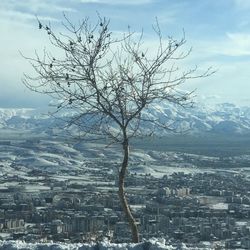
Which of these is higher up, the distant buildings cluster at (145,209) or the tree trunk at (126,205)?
the tree trunk at (126,205)

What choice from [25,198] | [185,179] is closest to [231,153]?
[185,179]

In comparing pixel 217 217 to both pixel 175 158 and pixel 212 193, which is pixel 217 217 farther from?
pixel 175 158

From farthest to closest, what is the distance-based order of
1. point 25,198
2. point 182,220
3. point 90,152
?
point 90,152 < point 25,198 < point 182,220

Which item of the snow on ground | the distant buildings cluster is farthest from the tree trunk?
the distant buildings cluster

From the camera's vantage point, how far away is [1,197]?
44.9 m

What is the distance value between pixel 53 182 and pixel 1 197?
43.8ft

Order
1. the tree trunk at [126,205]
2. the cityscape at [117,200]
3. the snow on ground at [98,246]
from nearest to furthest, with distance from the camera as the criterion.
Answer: the snow on ground at [98,246] < the tree trunk at [126,205] < the cityscape at [117,200]

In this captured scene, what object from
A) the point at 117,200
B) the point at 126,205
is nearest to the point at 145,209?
the point at 117,200

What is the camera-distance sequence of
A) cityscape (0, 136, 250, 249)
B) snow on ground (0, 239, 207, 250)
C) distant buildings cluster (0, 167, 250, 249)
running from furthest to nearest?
distant buildings cluster (0, 167, 250, 249), cityscape (0, 136, 250, 249), snow on ground (0, 239, 207, 250)

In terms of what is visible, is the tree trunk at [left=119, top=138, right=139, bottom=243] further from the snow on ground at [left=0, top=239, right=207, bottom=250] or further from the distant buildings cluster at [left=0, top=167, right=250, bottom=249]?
the distant buildings cluster at [left=0, top=167, right=250, bottom=249]

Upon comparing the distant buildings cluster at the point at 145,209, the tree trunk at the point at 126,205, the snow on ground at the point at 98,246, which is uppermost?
the tree trunk at the point at 126,205

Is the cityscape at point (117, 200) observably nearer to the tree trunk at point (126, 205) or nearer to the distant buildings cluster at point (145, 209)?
the distant buildings cluster at point (145, 209)

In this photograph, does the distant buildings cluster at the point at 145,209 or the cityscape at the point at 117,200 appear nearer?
the cityscape at the point at 117,200

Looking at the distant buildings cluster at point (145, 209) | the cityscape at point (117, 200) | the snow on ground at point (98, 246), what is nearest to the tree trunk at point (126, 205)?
the snow on ground at point (98, 246)
